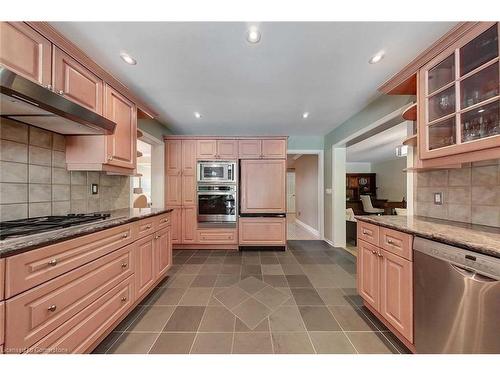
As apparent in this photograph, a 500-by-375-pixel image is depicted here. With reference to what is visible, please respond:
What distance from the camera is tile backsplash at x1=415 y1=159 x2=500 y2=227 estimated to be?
133 cm

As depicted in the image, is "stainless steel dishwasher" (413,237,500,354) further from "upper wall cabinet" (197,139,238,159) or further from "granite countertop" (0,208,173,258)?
"upper wall cabinet" (197,139,238,159)

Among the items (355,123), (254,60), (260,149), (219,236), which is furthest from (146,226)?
(355,123)

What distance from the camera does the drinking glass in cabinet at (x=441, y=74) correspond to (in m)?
1.31

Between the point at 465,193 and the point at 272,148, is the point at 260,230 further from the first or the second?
the point at 465,193

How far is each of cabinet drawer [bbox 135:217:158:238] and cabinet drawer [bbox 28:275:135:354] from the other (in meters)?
0.40

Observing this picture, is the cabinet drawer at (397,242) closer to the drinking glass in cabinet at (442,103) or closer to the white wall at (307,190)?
the drinking glass in cabinet at (442,103)

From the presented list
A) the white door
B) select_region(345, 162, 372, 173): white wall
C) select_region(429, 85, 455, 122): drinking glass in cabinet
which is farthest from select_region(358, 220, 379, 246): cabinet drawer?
select_region(345, 162, 372, 173): white wall

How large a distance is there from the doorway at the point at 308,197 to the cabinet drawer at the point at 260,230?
3.82 feet

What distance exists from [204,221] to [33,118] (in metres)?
2.54

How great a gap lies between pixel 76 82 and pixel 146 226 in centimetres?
131

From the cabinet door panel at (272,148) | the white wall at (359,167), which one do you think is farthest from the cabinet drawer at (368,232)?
the white wall at (359,167)

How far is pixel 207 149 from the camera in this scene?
3.41 metres
